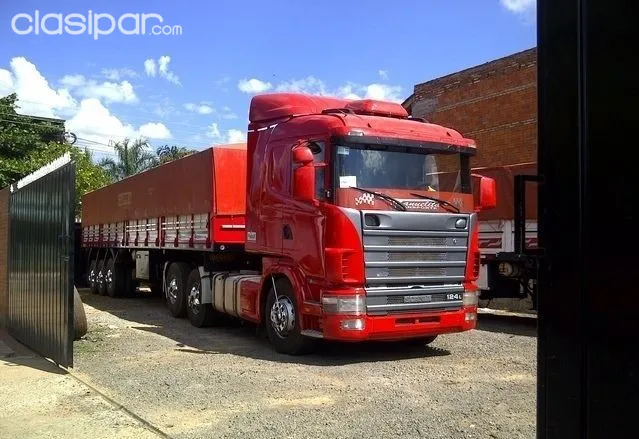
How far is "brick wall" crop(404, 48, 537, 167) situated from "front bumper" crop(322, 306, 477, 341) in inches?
371

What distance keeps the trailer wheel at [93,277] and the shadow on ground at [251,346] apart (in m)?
6.71

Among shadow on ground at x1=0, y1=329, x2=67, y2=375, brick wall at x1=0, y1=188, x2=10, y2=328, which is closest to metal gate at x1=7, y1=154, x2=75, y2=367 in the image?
shadow on ground at x1=0, y1=329, x2=67, y2=375

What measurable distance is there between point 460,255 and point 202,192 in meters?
4.76

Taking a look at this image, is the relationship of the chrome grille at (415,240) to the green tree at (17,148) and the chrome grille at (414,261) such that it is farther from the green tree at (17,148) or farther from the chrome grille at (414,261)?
the green tree at (17,148)

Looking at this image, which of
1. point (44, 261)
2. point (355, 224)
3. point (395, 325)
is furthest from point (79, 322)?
point (395, 325)

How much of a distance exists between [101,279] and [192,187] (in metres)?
8.35

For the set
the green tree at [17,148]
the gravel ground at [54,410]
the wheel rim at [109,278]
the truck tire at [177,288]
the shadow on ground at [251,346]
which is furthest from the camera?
the green tree at [17,148]

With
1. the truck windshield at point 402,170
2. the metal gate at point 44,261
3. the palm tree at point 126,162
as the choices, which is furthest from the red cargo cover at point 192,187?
the palm tree at point 126,162

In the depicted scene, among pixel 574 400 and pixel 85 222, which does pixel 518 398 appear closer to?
pixel 574 400

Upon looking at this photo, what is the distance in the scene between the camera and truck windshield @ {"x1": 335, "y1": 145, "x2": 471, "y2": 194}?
25.5ft

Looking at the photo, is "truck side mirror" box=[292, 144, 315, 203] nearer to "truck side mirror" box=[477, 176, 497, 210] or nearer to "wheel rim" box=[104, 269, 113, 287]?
"truck side mirror" box=[477, 176, 497, 210]

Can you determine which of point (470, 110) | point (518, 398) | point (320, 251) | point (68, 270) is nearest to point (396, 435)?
point (518, 398)

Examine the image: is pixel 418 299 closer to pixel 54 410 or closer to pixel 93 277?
pixel 54 410

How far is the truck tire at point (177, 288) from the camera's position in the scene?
12.2m
